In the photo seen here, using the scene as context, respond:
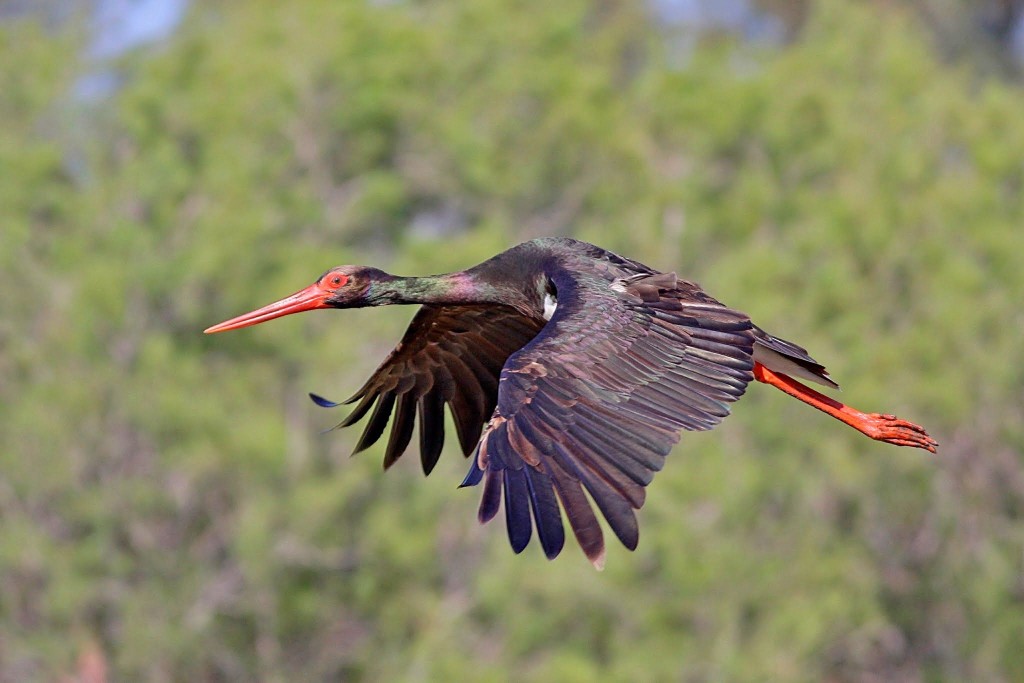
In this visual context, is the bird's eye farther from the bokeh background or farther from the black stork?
the bokeh background

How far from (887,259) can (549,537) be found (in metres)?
26.3

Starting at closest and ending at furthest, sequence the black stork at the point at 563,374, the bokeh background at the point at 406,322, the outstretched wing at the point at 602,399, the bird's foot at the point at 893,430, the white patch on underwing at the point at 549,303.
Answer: the outstretched wing at the point at 602,399
the black stork at the point at 563,374
the white patch on underwing at the point at 549,303
the bird's foot at the point at 893,430
the bokeh background at the point at 406,322

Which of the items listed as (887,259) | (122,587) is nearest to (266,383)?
(122,587)

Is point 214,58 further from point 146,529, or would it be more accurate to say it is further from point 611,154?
point 146,529

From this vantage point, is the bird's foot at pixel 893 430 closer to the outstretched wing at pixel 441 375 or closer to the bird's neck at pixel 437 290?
the outstretched wing at pixel 441 375

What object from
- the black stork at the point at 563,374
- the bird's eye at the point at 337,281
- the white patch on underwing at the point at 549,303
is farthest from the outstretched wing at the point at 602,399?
the bird's eye at the point at 337,281

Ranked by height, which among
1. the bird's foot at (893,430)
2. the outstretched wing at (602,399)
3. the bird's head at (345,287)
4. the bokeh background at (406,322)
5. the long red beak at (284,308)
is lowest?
the outstretched wing at (602,399)

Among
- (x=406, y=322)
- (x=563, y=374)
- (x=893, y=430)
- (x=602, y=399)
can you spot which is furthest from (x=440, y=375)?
(x=406, y=322)

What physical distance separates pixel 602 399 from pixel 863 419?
6.74ft

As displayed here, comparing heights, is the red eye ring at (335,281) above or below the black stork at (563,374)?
above

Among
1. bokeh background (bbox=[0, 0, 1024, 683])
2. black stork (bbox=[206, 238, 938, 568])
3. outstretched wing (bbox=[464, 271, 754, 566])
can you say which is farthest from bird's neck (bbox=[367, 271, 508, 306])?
bokeh background (bbox=[0, 0, 1024, 683])

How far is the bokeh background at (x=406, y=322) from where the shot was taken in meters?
27.9

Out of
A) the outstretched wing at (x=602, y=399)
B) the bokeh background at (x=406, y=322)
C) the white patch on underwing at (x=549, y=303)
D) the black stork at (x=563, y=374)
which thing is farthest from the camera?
the bokeh background at (x=406, y=322)

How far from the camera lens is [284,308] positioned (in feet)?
32.7
